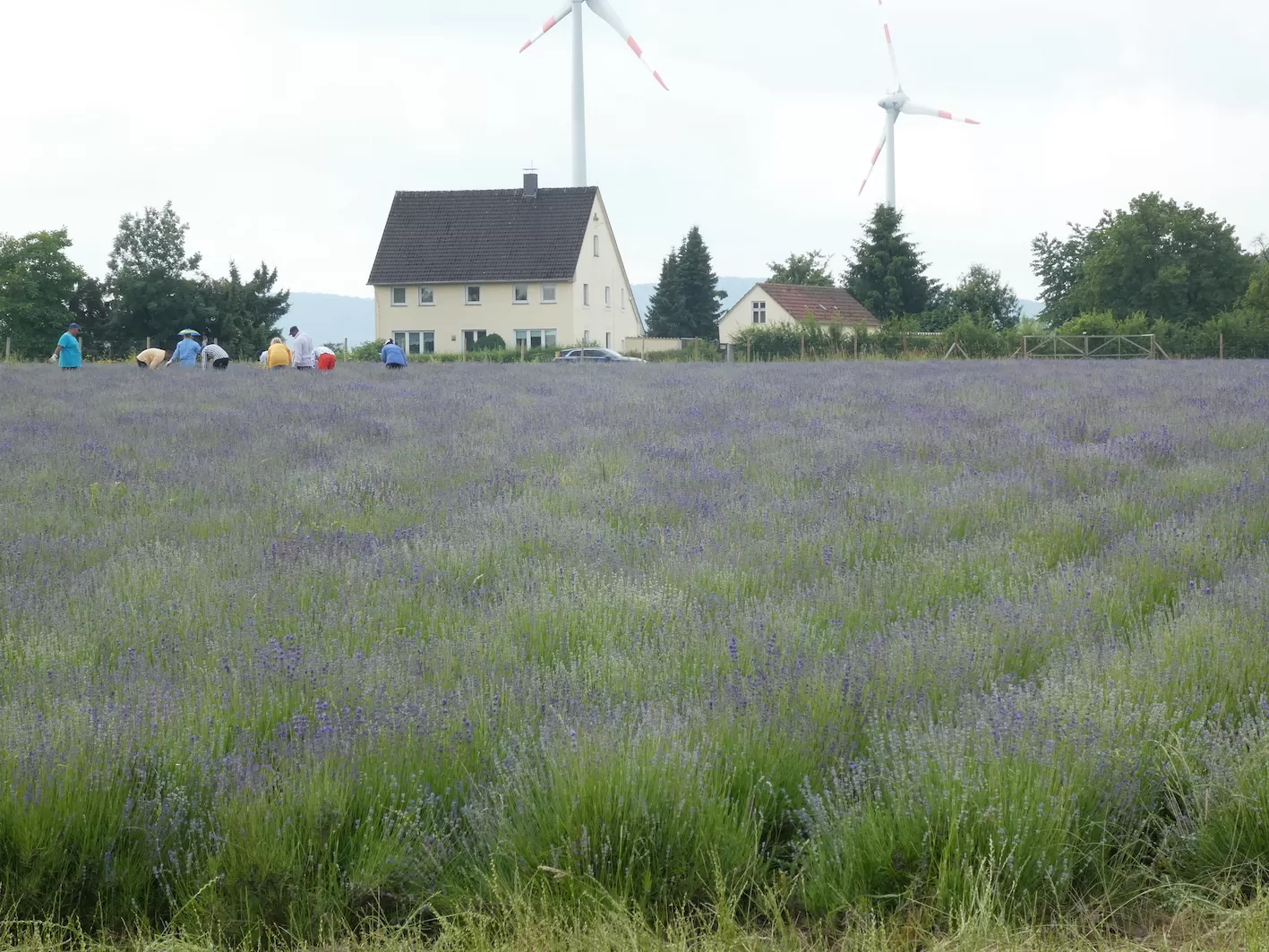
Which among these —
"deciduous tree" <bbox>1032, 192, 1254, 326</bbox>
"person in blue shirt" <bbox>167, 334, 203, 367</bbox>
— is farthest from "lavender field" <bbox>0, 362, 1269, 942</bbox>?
"deciduous tree" <bbox>1032, 192, 1254, 326</bbox>

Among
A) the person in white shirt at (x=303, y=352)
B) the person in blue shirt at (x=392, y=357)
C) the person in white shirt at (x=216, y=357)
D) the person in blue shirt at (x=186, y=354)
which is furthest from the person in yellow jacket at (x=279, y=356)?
the person in blue shirt at (x=392, y=357)

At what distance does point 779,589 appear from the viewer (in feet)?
19.3

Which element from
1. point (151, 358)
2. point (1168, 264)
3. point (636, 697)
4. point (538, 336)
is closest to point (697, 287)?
point (538, 336)

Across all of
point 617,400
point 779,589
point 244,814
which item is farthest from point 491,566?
point 617,400

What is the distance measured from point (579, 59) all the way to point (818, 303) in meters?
25.3

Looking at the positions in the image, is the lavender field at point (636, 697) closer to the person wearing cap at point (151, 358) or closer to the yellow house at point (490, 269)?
the person wearing cap at point (151, 358)

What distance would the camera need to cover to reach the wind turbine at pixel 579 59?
196 ft

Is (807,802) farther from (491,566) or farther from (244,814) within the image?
(491,566)

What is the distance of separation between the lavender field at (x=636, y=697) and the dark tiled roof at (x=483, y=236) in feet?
186

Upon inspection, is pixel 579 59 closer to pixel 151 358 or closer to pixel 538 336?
pixel 538 336

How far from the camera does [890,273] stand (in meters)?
73.8

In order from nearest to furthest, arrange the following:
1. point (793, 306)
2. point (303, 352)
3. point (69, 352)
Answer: point (69, 352) → point (303, 352) → point (793, 306)

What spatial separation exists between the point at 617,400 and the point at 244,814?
13.3 metres

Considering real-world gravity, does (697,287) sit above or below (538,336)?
above
